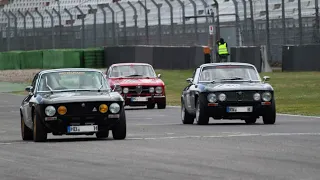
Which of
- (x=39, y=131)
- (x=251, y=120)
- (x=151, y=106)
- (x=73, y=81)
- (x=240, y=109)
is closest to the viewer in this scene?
(x=39, y=131)

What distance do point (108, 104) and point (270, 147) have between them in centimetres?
338

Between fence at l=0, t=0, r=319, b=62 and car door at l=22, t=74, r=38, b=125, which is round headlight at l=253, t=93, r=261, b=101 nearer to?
car door at l=22, t=74, r=38, b=125

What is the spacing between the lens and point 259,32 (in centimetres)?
5325

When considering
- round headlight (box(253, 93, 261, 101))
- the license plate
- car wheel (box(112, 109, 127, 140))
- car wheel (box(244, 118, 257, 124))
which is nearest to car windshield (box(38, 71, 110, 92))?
car wheel (box(112, 109, 127, 140))

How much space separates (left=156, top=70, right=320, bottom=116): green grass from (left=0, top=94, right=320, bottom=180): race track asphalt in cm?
802

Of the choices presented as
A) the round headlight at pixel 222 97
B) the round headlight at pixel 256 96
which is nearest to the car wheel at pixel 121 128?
the round headlight at pixel 222 97

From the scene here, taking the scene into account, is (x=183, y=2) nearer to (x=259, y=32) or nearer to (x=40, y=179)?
(x=259, y=32)

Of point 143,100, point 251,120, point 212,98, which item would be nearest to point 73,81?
point 212,98

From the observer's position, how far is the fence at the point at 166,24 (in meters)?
51.0

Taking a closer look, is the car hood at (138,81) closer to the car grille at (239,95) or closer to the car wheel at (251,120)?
the car wheel at (251,120)

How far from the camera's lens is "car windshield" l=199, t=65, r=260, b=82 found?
77.6ft

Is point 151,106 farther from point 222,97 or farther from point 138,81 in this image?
point 222,97

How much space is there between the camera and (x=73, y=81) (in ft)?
62.5

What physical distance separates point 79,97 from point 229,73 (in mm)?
6397
